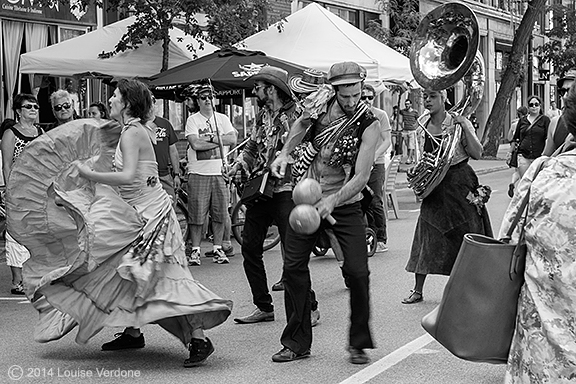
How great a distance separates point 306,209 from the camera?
548 cm

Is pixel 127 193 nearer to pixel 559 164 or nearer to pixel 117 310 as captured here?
pixel 117 310

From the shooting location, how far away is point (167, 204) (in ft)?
20.9

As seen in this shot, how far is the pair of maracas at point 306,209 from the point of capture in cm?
547

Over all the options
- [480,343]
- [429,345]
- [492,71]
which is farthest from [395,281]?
[492,71]

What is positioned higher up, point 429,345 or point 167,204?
point 167,204

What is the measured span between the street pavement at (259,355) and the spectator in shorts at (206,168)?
2258 mm

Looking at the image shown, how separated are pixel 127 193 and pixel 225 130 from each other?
5.23 metres

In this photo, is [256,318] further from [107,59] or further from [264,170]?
[107,59]

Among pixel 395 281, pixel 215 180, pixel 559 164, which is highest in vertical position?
pixel 559 164

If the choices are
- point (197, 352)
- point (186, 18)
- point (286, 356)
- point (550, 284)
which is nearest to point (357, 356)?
point (286, 356)

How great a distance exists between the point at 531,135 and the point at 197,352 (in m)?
8.87

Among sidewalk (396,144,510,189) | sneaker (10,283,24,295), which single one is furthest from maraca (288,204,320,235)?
sidewalk (396,144,510,189)

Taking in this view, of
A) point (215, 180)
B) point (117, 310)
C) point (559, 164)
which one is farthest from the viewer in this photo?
point (215, 180)

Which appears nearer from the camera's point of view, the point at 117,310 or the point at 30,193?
the point at 117,310
